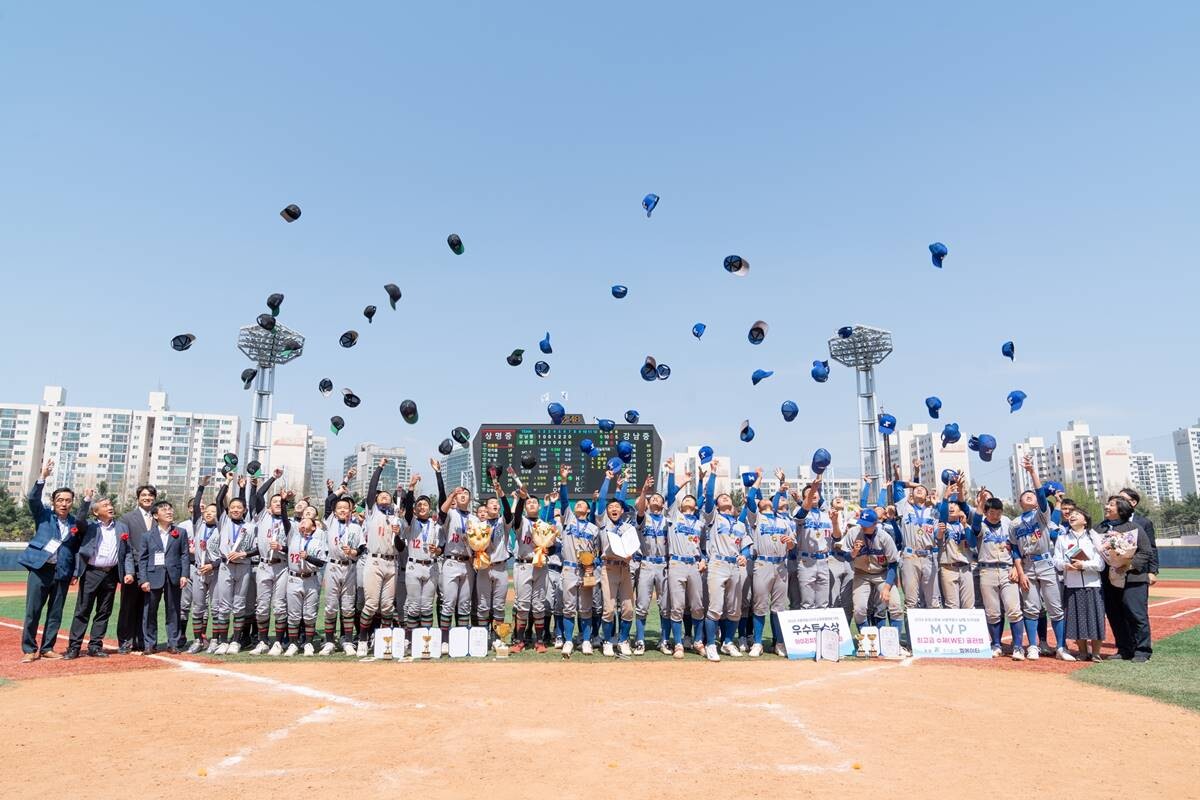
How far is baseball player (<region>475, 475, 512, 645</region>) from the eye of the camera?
10031 millimetres

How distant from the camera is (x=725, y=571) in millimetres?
9891

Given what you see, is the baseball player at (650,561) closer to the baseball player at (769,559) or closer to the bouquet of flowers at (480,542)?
the baseball player at (769,559)

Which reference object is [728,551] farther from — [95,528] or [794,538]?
[95,528]

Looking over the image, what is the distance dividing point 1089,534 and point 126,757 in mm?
10791

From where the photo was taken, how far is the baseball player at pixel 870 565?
33.1ft

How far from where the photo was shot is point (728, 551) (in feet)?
32.9

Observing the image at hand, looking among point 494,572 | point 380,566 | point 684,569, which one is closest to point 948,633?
point 684,569

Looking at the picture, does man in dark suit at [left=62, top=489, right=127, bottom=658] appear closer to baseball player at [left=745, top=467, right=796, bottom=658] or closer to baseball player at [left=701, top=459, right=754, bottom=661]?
baseball player at [left=701, top=459, right=754, bottom=661]

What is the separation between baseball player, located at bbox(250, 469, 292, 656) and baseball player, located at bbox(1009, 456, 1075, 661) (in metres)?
9.70

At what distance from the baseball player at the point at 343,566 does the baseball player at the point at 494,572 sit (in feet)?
5.25

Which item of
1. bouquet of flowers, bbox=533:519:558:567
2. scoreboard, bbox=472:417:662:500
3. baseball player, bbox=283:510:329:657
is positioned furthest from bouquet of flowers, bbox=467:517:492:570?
scoreboard, bbox=472:417:662:500

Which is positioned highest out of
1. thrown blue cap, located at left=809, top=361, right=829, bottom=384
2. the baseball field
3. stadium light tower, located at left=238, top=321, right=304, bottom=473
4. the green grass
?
stadium light tower, located at left=238, top=321, right=304, bottom=473

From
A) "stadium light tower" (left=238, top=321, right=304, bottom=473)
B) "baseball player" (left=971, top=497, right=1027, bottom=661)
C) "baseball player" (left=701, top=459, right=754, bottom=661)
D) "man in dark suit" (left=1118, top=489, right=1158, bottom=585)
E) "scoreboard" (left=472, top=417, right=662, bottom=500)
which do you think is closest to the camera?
"man in dark suit" (left=1118, top=489, right=1158, bottom=585)

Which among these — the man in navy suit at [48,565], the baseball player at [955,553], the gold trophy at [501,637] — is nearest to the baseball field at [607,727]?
the gold trophy at [501,637]
